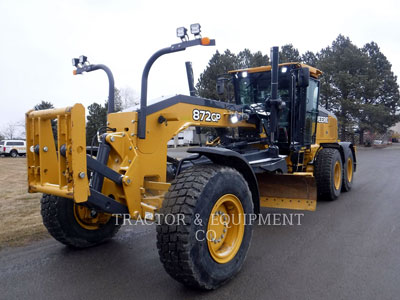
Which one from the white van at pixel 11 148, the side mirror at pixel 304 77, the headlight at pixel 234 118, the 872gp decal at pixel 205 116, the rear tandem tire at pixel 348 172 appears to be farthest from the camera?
the white van at pixel 11 148

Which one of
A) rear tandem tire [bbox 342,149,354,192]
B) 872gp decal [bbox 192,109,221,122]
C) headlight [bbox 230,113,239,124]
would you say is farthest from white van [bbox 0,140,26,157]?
872gp decal [bbox 192,109,221,122]

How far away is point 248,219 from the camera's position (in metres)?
3.63

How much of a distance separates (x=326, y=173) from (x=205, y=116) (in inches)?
139

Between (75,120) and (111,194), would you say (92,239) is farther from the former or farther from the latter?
(75,120)

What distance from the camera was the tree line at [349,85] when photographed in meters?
30.6

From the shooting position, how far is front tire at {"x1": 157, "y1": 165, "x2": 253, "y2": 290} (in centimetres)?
286

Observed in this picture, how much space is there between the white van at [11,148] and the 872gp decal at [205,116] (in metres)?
31.7

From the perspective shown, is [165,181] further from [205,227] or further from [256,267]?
[256,267]

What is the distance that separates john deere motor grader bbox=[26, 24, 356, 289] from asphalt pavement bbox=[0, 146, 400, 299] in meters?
0.29

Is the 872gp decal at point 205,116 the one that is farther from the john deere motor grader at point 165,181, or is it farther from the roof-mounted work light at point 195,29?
the roof-mounted work light at point 195,29

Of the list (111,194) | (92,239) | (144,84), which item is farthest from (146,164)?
(92,239)

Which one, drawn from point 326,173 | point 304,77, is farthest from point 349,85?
point 304,77

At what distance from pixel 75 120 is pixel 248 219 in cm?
205

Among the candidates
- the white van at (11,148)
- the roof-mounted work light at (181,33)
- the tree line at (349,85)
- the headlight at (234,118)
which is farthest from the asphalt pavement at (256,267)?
the white van at (11,148)
